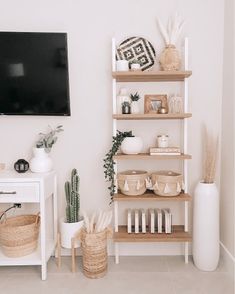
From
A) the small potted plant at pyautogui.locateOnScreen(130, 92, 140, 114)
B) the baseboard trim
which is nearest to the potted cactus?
the small potted plant at pyautogui.locateOnScreen(130, 92, 140, 114)

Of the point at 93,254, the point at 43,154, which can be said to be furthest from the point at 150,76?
the point at 93,254

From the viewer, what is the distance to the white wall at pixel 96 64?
7.26ft

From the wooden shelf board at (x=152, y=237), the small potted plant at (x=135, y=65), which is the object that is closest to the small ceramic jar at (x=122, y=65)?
the small potted plant at (x=135, y=65)

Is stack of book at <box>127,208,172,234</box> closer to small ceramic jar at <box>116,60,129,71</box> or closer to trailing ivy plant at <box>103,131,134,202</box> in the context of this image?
trailing ivy plant at <box>103,131,134,202</box>

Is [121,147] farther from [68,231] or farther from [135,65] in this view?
[68,231]

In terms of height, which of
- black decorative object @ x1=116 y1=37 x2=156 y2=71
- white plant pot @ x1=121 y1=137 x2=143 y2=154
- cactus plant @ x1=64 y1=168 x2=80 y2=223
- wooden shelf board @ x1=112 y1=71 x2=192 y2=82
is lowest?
cactus plant @ x1=64 y1=168 x2=80 y2=223

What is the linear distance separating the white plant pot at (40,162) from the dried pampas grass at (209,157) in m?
1.14

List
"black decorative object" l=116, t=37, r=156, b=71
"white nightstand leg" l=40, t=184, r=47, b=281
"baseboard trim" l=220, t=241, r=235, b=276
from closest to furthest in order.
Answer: "white nightstand leg" l=40, t=184, r=47, b=281
"baseboard trim" l=220, t=241, r=235, b=276
"black decorative object" l=116, t=37, r=156, b=71

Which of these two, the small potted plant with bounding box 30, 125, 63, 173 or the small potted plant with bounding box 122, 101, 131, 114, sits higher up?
the small potted plant with bounding box 122, 101, 131, 114

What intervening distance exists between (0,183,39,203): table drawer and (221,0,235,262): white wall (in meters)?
1.34

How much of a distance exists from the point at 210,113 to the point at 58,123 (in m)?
1.19

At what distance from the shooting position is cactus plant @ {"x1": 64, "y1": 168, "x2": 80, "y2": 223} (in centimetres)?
212

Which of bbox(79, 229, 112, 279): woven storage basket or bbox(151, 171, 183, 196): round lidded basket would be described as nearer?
bbox(79, 229, 112, 279): woven storage basket

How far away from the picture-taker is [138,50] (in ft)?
7.20
